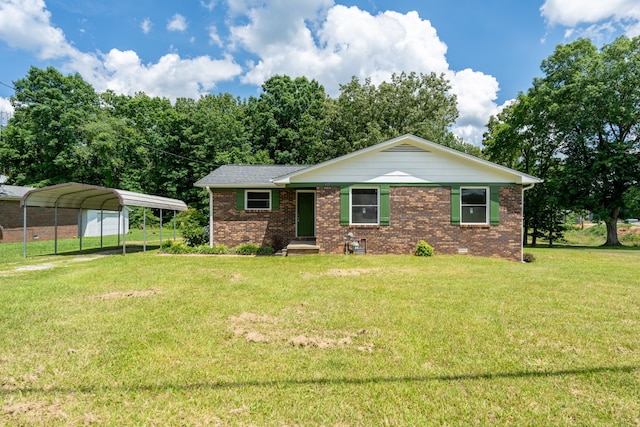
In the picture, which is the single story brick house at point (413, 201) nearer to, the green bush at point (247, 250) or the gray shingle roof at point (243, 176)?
the gray shingle roof at point (243, 176)

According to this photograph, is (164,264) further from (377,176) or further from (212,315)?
(377,176)

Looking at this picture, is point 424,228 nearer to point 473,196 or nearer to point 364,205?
point 473,196

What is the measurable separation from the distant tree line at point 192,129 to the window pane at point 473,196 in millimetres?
13466

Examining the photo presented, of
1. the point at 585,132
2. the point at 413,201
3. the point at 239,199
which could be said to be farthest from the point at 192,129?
the point at 585,132

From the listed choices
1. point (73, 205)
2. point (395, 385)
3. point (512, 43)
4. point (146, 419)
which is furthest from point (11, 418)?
point (512, 43)

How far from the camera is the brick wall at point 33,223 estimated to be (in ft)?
58.1

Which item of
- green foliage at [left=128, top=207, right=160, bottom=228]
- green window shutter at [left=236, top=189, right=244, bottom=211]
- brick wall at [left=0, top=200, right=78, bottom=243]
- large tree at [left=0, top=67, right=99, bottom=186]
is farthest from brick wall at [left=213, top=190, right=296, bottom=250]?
large tree at [left=0, top=67, right=99, bottom=186]

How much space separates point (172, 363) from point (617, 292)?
7.93 meters

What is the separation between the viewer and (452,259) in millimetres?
10242

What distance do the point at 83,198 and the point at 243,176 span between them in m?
6.75

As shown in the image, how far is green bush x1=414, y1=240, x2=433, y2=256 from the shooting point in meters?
10.8

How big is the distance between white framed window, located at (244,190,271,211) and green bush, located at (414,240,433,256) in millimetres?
6086

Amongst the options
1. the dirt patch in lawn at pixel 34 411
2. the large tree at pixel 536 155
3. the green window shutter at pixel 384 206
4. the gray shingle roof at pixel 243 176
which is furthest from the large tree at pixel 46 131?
the large tree at pixel 536 155

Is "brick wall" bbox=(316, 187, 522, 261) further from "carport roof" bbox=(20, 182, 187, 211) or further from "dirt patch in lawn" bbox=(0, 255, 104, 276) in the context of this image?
"dirt patch in lawn" bbox=(0, 255, 104, 276)
